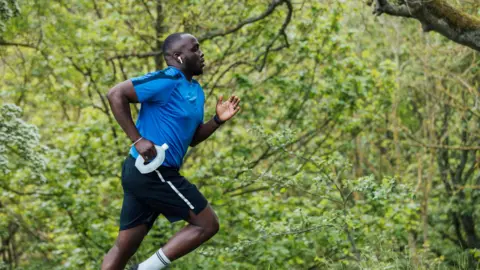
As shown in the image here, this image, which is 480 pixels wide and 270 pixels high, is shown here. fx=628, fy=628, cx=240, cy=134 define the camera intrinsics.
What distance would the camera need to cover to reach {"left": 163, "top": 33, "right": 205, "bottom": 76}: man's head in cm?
414

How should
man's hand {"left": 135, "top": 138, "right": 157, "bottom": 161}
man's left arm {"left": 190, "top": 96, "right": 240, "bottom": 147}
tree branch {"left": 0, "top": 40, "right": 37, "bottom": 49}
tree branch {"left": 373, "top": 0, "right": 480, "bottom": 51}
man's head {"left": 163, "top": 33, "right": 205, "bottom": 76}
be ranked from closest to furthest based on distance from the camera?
man's hand {"left": 135, "top": 138, "right": 157, "bottom": 161} → man's head {"left": 163, "top": 33, "right": 205, "bottom": 76} → man's left arm {"left": 190, "top": 96, "right": 240, "bottom": 147} → tree branch {"left": 373, "top": 0, "right": 480, "bottom": 51} → tree branch {"left": 0, "top": 40, "right": 37, "bottom": 49}

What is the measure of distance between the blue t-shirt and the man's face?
0.10 metres

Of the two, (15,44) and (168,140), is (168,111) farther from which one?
(15,44)

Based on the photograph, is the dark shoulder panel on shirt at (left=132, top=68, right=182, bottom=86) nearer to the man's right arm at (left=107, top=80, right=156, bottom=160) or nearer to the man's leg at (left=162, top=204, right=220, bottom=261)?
the man's right arm at (left=107, top=80, right=156, bottom=160)

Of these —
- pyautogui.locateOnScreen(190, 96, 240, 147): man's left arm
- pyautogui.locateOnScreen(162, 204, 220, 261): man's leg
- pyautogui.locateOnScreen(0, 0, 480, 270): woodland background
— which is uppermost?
pyautogui.locateOnScreen(190, 96, 240, 147): man's left arm

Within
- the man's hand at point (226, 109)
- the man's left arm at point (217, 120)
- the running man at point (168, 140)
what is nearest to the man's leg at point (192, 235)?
the running man at point (168, 140)

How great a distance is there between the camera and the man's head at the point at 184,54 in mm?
4141

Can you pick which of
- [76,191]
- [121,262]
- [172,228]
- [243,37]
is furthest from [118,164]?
[121,262]

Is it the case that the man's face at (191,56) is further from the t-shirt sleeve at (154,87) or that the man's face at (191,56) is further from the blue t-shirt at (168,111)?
the t-shirt sleeve at (154,87)

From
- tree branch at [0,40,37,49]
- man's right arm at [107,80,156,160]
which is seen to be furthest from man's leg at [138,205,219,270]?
tree branch at [0,40,37,49]

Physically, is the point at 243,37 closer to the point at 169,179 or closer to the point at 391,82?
the point at 391,82

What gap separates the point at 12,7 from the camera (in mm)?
5930

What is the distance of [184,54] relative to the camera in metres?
4.15

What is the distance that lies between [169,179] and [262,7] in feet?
17.8
